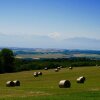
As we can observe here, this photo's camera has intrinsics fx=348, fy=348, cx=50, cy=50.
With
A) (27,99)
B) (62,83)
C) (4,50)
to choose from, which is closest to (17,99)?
(27,99)

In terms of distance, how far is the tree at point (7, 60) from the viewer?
11819 centimetres

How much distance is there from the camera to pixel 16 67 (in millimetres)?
121188

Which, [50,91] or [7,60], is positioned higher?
[7,60]

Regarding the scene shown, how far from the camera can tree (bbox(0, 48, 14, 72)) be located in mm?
118188

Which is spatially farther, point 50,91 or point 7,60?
point 7,60

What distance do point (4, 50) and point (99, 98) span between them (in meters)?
102

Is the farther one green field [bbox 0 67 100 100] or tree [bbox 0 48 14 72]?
tree [bbox 0 48 14 72]

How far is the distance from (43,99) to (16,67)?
98149mm

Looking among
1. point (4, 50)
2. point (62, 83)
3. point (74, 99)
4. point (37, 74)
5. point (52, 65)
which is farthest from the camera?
point (4, 50)

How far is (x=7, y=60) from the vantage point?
397 ft

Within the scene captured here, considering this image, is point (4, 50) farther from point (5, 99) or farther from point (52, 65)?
point (5, 99)

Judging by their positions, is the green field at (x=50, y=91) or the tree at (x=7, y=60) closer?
the green field at (x=50, y=91)

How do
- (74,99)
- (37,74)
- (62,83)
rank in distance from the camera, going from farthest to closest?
(37,74) → (62,83) → (74,99)

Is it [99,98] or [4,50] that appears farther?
[4,50]
